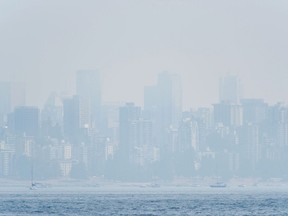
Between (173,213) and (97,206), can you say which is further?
(97,206)

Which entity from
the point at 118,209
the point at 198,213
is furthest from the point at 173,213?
the point at 118,209

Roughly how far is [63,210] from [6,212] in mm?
6607

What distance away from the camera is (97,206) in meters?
166

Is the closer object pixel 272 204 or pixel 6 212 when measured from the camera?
pixel 6 212

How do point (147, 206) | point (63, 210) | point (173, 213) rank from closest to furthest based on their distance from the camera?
point (173, 213)
point (63, 210)
point (147, 206)

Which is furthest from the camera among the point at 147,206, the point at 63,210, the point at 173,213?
the point at 147,206

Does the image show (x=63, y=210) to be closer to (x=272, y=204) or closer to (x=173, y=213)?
(x=173, y=213)

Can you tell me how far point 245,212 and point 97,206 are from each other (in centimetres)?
2446

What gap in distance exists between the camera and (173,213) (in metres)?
143

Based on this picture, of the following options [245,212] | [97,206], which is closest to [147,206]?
[97,206]

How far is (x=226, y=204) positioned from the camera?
173 m

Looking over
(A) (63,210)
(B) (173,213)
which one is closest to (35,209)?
(A) (63,210)

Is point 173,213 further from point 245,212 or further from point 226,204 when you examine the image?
point 226,204

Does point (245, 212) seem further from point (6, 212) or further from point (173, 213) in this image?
point (6, 212)
